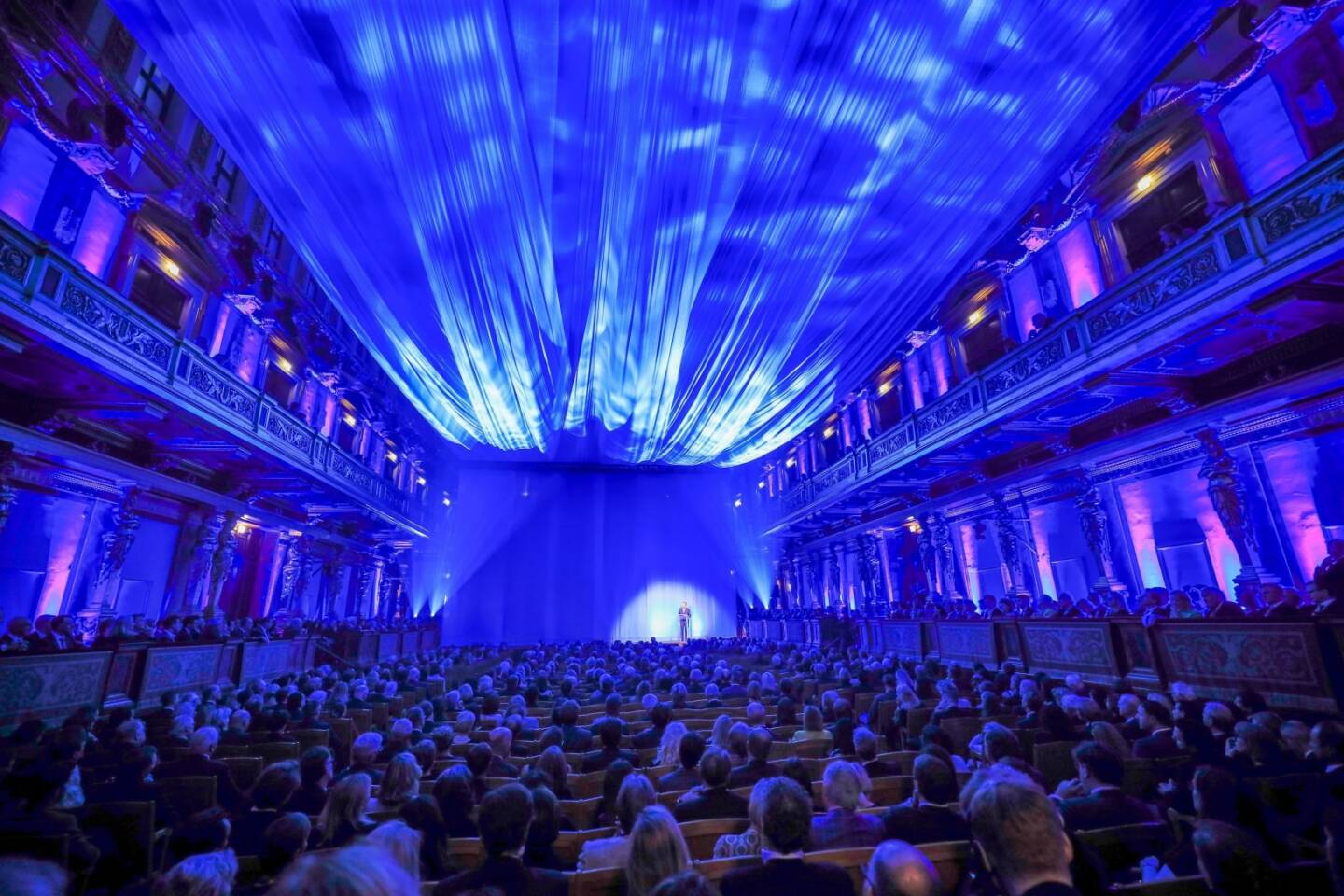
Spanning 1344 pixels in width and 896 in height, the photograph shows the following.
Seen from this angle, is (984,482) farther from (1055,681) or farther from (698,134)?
(698,134)

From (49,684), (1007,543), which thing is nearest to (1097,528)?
(1007,543)

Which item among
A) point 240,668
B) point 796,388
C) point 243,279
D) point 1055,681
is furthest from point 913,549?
point 243,279

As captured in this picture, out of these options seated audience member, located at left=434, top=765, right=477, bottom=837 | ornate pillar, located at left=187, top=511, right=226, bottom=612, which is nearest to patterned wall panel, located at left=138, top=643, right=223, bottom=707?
ornate pillar, located at left=187, top=511, right=226, bottom=612

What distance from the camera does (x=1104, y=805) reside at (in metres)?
3.07

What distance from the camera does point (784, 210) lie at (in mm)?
7703

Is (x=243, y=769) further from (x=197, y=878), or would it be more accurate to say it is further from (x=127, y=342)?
(x=127, y=342)

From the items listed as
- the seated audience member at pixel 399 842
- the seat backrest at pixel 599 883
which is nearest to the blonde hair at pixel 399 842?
the seated audience member at pixel 399 842

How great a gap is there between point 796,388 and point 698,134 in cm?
→ 652

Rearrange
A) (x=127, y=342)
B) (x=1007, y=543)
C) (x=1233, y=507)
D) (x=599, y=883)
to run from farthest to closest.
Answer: (x=1007, y=543) → (x=1233, y=507) → (x=127, y=342) → (x=599, y=883)

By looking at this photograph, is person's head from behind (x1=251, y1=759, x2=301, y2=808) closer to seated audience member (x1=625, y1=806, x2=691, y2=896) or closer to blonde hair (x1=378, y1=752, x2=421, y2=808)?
blonde hair (x1=378, y1=752, x2=421, y2=808)

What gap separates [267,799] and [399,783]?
2.33ft

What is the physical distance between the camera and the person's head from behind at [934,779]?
308cm

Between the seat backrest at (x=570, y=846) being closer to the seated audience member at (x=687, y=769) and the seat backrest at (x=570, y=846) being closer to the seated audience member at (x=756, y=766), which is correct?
the seated audience member at (x=687, y=769)

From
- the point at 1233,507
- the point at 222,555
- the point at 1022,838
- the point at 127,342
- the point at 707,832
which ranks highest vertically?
the point at 127,342
